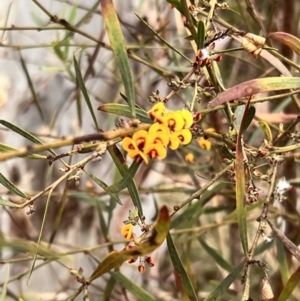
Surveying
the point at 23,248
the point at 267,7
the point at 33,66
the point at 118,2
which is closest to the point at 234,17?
the point at 267,7

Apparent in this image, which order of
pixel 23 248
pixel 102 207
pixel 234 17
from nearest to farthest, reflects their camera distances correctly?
1. pixel 23 248
2. pixel 102 207
3. pixel 234 17

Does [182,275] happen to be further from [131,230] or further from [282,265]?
[282,265]

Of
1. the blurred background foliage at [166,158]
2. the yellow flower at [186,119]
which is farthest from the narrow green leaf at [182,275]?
the yellow flower at [186,119]

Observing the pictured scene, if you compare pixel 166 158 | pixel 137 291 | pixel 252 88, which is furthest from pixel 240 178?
pixel 166 158

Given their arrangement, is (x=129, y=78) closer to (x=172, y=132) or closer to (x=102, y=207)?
Answer: (x=172, y=132)

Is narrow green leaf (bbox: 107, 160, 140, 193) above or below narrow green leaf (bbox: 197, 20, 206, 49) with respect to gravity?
below

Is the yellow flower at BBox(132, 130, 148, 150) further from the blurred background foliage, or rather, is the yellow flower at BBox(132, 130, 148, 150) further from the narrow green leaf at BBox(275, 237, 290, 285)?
the narrow green leaf at BBox(275, 237, 290, 285)

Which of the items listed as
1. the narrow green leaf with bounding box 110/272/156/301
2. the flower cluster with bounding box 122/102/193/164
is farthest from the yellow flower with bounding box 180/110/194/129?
the narrow green leaf with bounding box 110/272/156/301

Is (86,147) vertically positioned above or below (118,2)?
below
